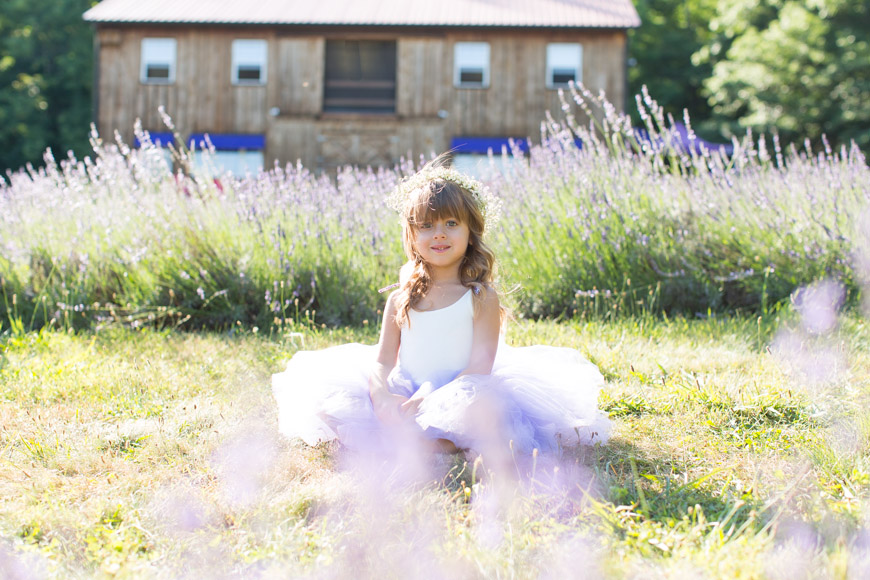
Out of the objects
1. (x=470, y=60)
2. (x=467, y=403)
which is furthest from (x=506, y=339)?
(x=470, y=60)

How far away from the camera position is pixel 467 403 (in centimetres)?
236

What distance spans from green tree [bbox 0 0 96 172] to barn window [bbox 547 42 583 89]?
15.4 meters

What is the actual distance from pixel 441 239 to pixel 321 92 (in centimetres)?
1415

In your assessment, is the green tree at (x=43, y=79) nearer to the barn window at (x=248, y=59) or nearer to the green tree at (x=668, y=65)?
the barn window at (x=248, y=59)

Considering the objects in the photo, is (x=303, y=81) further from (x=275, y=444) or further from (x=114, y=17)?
(x=275, y=444)

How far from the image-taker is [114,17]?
1575cm

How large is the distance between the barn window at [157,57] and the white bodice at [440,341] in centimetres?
1526

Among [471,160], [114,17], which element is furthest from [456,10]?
[114,17]

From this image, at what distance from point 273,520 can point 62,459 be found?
95cm

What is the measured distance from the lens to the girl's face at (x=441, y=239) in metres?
2.70

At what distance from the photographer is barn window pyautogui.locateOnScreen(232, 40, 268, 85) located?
16.0 metres

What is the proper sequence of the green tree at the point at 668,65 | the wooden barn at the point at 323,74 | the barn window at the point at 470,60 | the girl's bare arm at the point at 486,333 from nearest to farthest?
the girl's bare arm at the point at 486,333 → the wooden barn at the point at 323,74 → the barn window at the point at 470,60 → the green tree at the point at 668,65

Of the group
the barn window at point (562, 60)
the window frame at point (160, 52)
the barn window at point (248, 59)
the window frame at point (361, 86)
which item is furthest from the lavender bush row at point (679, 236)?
the window frame at point (160, 52)

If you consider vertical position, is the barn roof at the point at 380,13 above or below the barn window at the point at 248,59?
above
